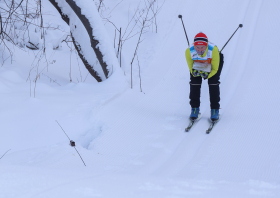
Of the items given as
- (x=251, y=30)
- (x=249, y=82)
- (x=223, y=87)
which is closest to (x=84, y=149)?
(x=223, y=87)

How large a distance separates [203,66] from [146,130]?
1.10 meters

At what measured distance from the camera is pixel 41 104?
168 inches

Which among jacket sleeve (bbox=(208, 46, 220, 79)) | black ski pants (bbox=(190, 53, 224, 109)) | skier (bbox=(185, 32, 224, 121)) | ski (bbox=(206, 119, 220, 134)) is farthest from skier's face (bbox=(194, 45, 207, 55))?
ski (bbox=(206, 119, 220, 134))

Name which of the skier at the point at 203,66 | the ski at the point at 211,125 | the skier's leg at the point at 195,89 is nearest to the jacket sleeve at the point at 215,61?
the skier at the point at 203,66

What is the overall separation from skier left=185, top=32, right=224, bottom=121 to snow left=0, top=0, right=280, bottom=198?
0.27 metres

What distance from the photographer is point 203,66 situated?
413cm

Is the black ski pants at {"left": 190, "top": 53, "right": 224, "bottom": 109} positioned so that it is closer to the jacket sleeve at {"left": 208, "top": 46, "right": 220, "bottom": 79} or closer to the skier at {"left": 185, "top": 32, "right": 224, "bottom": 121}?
the skier at {"left": 185, "top": 32, "right": 224, "bottom": 121}

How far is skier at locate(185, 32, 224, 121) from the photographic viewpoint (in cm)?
397

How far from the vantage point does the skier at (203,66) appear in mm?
3969

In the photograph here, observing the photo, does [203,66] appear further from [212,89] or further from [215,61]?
[212,89]

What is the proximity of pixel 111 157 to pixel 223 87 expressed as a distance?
100 inches

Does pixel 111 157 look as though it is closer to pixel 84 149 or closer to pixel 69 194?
pixel 84 149

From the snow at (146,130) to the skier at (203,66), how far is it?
27 cm

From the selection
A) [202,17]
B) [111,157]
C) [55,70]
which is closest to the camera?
[111,157]
